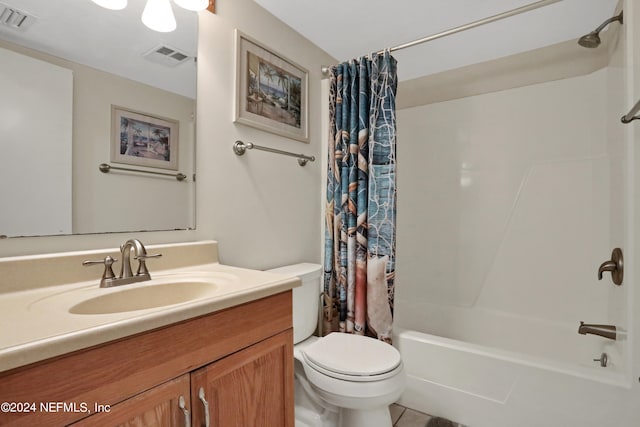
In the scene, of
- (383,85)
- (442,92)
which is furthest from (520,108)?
(383,85)

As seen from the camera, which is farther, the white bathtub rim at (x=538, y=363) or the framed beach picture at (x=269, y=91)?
the framed beach picture at (x=269, y=91)

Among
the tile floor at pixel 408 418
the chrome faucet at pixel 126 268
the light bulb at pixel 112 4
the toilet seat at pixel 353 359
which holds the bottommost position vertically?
the tile floor at pixel 408 418

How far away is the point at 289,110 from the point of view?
1.91 metres

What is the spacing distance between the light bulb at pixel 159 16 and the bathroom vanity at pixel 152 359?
A: 92cm

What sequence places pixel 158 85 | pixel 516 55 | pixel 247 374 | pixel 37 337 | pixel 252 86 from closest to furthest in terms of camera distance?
pixel 37 337
pixel 247 374
pixel 158 85
pixel 252 86
pixel 516 55

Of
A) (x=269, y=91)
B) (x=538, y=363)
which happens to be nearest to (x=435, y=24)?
(x=269, y=91)

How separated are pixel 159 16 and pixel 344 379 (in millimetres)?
1620

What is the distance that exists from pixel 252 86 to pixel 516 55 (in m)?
1.79

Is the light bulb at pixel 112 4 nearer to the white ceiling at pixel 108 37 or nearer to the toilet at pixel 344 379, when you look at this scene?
the white ceiling at pixel 108 37

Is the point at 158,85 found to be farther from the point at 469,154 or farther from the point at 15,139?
the point at 469,154

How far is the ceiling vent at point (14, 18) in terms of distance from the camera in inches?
36.5

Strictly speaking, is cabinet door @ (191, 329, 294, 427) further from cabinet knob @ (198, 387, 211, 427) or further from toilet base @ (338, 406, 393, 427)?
toilet base @ (338, 406, 393, 427)

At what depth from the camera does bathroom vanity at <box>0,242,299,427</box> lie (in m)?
0.56

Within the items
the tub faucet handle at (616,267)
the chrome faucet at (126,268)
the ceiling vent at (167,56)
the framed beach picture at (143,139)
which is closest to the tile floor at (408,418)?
Result: the tub faucet handle at (616,267)
